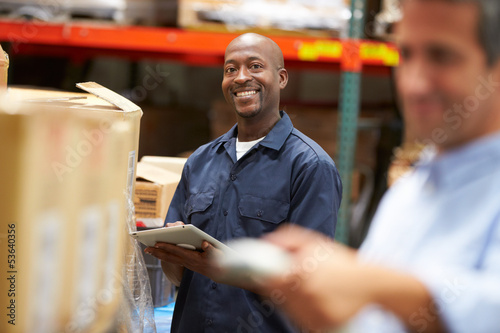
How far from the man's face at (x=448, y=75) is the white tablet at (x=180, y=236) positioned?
0.96 metres

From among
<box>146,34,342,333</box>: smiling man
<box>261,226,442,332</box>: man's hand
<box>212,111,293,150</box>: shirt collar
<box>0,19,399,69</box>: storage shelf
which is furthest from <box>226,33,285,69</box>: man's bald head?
<box>261,226,442,332</box>: man's hand

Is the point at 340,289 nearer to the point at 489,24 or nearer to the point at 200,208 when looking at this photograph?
the point at 489,24

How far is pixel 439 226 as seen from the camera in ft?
2.15

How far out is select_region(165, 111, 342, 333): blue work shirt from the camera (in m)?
1.84

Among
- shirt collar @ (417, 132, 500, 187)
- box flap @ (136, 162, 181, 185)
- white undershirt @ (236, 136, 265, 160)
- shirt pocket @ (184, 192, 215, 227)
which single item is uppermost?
shirt collar @ (417, 132, 500, 187)

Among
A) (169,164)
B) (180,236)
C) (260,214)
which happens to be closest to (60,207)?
(180,236)

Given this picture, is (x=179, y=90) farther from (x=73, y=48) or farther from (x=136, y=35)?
(x=136, y=35)

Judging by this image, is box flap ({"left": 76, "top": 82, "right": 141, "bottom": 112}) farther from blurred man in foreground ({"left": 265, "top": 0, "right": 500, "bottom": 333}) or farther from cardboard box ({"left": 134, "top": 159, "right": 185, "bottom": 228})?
blurred man in foreground ({"left": 265, "top": 0, "right": 500, "bottom": 333})

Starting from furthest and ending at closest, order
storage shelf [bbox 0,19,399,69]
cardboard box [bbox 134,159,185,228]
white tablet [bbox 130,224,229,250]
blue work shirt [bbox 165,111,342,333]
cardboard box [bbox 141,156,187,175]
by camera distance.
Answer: storage shelf [bbox 0,19,399,69], cardboard box [bbox 141,156,187,175], cardboard box [bbox 134,159,185,228], blue work shirt [bbox 165,111,342,333], white tablet [bbox 130,224,229,250]

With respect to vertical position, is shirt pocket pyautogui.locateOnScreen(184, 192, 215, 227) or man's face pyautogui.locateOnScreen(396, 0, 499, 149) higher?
man's face pyautogui.locateOnScreen(396, 0, 499, 149)

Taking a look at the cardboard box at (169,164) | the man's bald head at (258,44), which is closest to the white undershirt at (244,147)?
the man's bald head at (258,44)

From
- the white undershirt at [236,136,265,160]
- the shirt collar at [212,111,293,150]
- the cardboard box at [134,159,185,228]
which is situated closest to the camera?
the shirt collar at [212,111,293,150]

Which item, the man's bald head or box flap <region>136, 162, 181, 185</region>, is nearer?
the man's bald head

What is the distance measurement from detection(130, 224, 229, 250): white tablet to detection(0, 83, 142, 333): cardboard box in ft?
1.74
